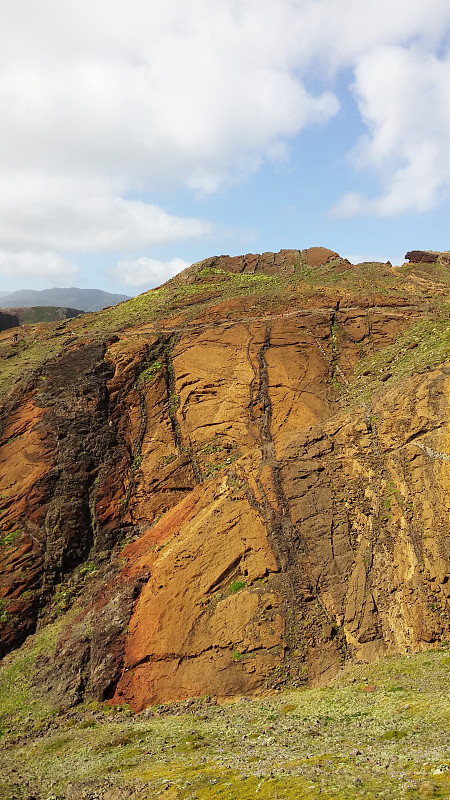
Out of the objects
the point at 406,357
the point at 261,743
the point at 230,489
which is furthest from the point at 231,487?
the point at 406,357

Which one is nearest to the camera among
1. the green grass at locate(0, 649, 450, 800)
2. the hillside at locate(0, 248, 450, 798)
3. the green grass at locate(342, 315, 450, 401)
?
the green grass at locate(0, 649, 450, 800)

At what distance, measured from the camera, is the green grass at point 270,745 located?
26.3ft

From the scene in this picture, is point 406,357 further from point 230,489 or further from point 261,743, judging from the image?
point 261,743

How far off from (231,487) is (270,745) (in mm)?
9451

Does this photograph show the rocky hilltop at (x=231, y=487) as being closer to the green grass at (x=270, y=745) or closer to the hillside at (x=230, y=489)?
the hillside at (x=230, y=489)

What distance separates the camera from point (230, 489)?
18828mm

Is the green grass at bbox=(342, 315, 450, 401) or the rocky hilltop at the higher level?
the green grass at bbox=(342, 315, 450, 401)

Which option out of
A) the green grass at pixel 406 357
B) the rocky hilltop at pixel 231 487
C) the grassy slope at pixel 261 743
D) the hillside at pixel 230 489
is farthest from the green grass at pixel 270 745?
the green grass at pixel 406 357

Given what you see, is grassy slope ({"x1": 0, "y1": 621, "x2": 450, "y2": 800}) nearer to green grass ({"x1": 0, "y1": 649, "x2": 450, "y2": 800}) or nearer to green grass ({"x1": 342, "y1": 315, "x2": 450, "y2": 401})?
green grass ({"x1": 0, "y1": 649, "x2": 450, "y2": 800})

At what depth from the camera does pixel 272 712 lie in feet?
A: 41.1

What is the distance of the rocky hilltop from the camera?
14820mm

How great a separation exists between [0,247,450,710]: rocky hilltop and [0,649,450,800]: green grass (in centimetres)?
98

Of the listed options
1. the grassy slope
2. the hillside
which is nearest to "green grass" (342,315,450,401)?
the hillside

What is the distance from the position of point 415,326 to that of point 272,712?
766 inches
